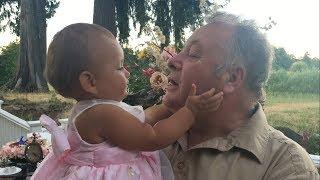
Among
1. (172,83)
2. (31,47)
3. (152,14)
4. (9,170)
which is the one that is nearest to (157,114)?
(172,83)

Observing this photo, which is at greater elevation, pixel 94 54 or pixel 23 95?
pixel 94 54

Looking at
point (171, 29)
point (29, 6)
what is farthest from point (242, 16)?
point (29, 6)

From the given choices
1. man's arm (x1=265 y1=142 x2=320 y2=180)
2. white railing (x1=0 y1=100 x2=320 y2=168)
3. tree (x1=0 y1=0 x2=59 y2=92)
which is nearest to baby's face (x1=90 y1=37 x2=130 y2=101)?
man's arm (x1=265 y1=142 x2=320 y2=180)

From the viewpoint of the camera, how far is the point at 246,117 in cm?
142

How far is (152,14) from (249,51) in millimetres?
6304

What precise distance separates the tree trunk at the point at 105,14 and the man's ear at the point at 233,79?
19.9ft

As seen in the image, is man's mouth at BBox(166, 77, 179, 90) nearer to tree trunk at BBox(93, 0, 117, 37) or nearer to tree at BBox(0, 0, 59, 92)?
tree trunk at BBox(93, 0, 117, 37)

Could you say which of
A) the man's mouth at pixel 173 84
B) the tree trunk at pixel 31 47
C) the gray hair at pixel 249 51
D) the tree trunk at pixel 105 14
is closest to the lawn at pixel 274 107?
the tree trunk at pixel 31 47

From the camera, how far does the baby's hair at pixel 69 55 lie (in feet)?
4.05

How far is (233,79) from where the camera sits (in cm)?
139

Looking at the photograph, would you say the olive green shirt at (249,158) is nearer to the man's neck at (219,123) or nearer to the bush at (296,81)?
the man's neck at (219,123)

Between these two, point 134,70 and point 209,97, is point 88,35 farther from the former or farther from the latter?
point 134,70

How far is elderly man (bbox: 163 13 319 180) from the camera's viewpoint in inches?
49.5

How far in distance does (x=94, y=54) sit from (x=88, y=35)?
2.1 inches
